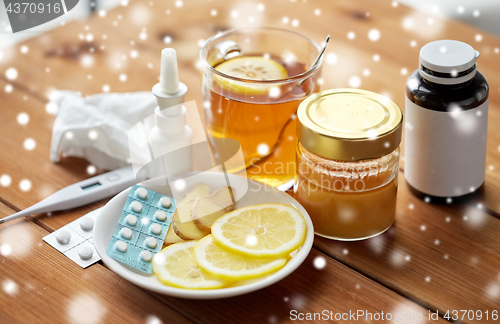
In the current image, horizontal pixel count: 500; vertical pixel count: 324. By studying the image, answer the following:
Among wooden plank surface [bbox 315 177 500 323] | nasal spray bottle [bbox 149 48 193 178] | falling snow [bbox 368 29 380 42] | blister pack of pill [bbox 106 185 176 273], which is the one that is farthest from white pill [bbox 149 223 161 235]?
falling snow [bbox 368 29 380 42]

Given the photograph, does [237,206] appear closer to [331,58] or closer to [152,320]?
[152,320]

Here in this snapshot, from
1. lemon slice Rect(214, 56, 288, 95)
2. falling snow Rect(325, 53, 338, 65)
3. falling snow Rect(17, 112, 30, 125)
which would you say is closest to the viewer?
lemon slice Rect(214, 56, 288, 95)

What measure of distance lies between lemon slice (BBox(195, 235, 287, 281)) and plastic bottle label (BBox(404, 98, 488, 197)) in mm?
250

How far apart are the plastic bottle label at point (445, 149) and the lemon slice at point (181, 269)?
320 mm

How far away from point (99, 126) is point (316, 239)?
1.23ft

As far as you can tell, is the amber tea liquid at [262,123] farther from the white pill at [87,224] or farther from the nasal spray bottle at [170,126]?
the white pill at [87,224]

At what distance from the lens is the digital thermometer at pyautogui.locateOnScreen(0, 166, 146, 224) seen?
734mm

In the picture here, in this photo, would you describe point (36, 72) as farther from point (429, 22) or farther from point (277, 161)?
point (429, 22)

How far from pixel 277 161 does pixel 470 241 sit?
0.27m

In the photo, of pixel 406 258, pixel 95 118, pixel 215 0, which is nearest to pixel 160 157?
pixel 95 118

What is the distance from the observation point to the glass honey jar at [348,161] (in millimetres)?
628

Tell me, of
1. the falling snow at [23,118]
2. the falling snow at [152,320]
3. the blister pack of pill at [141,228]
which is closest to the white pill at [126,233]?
the blister pack of pill at [141,228]

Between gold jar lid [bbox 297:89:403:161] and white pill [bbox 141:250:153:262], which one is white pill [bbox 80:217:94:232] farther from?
gold jar lid [bbox 297:89:403:161]

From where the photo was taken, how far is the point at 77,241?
70 cm
